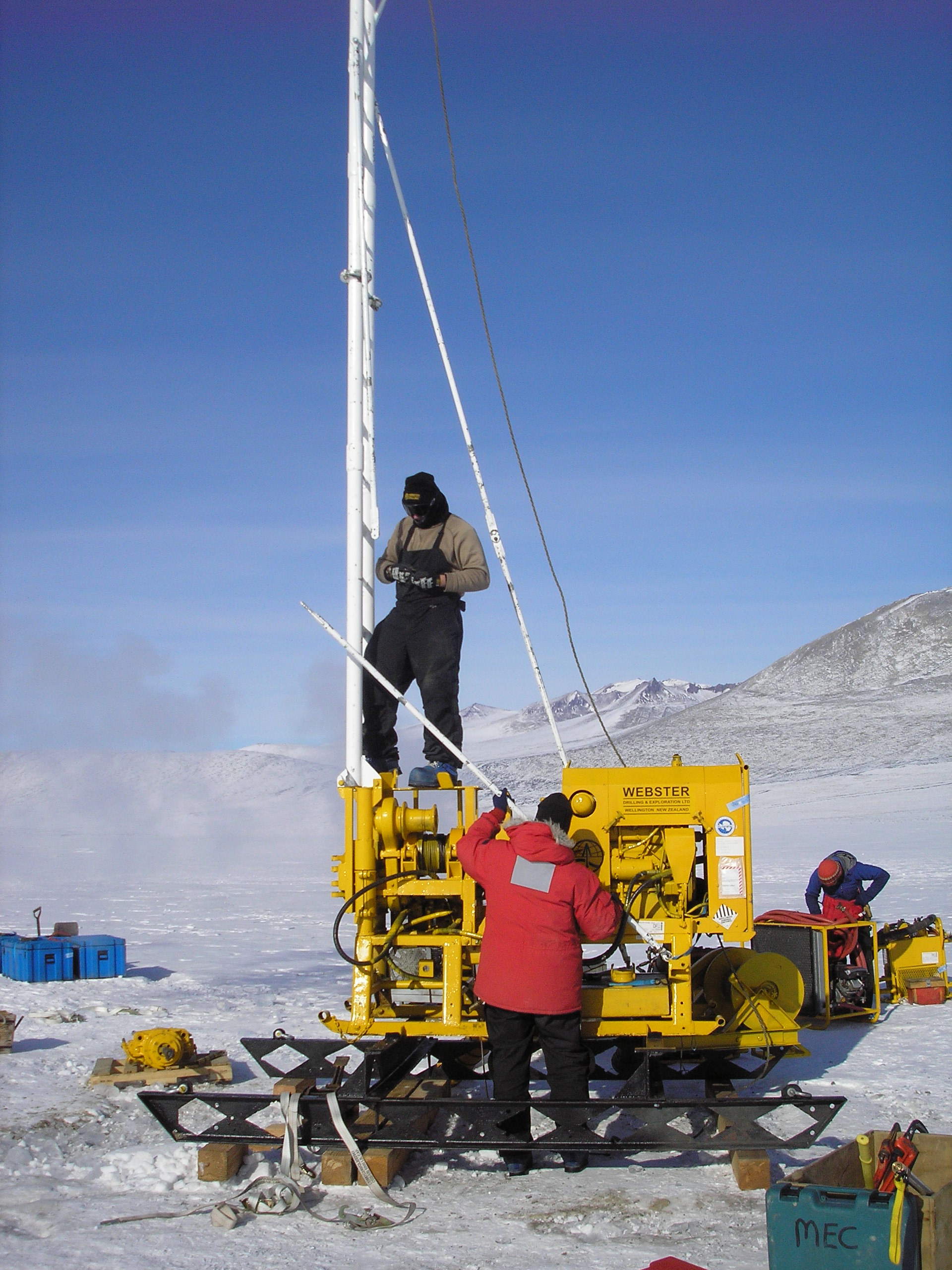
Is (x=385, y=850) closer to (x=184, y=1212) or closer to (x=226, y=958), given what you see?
(x=184, y=1212)

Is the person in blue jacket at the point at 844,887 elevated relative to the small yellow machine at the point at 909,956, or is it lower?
elevated

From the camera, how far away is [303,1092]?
5.41m

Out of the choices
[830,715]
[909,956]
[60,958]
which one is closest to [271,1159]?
[60,958]

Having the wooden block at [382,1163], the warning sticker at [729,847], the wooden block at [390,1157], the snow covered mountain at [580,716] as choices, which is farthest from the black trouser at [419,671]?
the snow covered mountain at [580,716]

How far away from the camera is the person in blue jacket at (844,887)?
31.6 feet

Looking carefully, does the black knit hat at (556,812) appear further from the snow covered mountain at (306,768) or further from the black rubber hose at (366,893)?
the snow covered mountain at (306,768)

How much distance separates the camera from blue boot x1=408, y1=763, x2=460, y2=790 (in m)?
6.30

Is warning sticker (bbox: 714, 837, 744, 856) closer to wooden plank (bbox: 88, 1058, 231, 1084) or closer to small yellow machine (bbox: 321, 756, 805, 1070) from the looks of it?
small yellow machine (bbox: 321, 756, 805, 1070)

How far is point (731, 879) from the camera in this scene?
5.95m

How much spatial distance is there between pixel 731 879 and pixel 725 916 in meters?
0.20

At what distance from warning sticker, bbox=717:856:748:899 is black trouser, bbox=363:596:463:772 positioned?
65.4 inches

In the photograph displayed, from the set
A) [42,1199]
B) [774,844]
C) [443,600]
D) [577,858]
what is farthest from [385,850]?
[774,844]

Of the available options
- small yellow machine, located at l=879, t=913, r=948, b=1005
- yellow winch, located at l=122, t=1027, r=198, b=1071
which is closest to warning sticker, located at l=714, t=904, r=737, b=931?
yellow winch, located at l=122, t=1027, r=198, b=1071

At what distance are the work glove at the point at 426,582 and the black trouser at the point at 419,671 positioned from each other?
9cm
